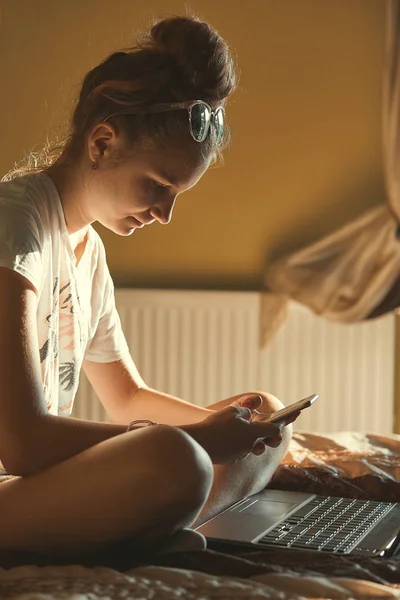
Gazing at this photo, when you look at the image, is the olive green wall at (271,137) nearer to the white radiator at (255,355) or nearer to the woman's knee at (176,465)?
the white radiator at (255,355)

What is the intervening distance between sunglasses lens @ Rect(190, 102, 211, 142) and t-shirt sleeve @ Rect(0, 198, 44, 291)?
0.26 m

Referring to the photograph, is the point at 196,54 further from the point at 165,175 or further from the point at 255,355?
the point at 255,355

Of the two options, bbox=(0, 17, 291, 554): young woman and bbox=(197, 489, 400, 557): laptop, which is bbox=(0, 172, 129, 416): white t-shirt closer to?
bbox=(0, 17, 291, 554): young woman

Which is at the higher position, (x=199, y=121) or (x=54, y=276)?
(x=199, y=121)

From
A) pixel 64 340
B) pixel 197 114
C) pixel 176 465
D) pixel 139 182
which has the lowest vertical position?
pixel 176 465

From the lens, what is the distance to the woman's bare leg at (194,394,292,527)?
1274mm

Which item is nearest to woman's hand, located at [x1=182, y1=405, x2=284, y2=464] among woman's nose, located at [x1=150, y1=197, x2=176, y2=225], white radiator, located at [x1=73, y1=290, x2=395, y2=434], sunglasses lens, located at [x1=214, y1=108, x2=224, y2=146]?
woman's nose, located at [x1=150, y1=197, x2=176, y2=225]

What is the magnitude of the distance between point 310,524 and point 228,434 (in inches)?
8.3

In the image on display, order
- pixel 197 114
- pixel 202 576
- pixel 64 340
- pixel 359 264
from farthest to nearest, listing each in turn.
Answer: pixel 359 264, pixel 64 340, pixel 197 114, pixel 202 576

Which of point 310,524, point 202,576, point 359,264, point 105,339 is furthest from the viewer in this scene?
point 359,264

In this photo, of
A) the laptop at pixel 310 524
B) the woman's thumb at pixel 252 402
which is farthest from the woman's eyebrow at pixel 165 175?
the laptop at pixel 310 524

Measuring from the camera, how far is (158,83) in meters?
1.28

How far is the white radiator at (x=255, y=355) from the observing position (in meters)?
2.89

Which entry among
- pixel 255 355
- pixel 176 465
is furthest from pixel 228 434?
pixel 255 355
